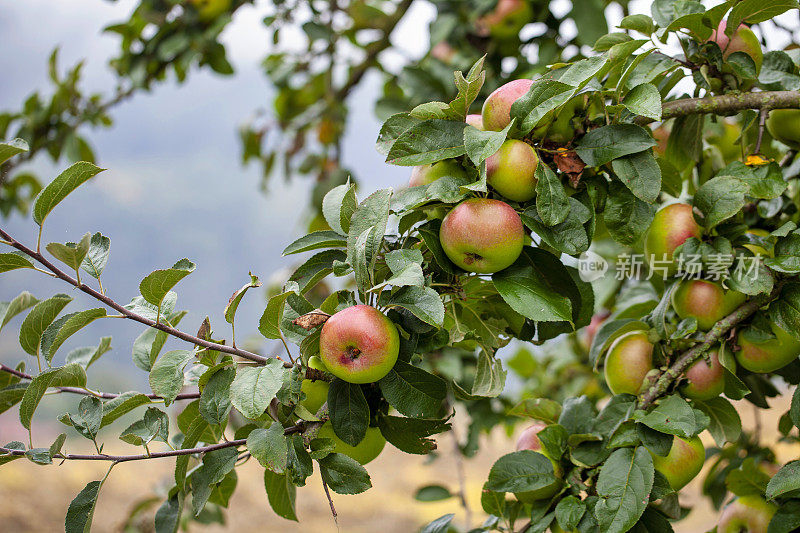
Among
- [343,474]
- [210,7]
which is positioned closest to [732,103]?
[343,474]

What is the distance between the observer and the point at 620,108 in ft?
1.57

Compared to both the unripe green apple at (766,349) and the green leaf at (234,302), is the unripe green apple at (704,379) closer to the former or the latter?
the unripe green apple at (766,349)

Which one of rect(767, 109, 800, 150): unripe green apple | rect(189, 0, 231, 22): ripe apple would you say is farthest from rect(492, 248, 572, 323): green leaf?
rect(189, 0, 231, 22): ripe apple

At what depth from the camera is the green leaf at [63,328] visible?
435 mm

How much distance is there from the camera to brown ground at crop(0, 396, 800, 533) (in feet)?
6.25

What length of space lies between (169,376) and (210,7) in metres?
1.05

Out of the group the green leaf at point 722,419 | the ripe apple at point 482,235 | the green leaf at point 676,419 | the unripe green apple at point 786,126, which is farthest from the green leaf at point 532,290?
the unripe green apple at point 786,126

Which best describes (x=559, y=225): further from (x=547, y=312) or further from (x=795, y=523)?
(x=795, y=523)

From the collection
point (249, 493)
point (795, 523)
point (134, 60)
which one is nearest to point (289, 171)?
point (134, 60)

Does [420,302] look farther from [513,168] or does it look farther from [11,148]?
[11,148]

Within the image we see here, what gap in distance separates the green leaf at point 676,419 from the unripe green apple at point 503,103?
0.26 meters

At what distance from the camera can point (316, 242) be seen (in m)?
0.48

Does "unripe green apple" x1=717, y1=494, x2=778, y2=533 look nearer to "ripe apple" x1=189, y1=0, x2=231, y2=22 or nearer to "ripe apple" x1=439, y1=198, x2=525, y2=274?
"ripe apple" x1=439, y1=198, x2=525, y2=274

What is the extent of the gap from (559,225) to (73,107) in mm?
1271
